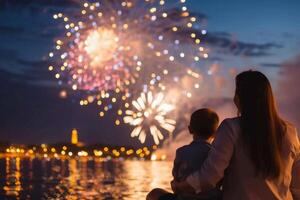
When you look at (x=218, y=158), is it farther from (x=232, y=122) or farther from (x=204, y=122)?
(x=204, y=122)

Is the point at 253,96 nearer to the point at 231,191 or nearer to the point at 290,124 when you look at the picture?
the point at 290,124

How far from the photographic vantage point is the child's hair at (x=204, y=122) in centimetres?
370

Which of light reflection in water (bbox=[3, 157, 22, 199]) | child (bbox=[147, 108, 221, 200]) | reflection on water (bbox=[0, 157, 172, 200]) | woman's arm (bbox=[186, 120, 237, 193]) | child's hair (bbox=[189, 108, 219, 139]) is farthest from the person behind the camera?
light reflection in water (bbox=[3, 157, 22, 199])

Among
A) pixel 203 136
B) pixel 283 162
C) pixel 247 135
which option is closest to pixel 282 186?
pixel 283 162

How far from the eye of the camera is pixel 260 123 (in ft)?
10.1

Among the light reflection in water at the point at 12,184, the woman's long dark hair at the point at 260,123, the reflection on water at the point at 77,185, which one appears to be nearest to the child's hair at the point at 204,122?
the woman's long dark hair at the point at 260,123

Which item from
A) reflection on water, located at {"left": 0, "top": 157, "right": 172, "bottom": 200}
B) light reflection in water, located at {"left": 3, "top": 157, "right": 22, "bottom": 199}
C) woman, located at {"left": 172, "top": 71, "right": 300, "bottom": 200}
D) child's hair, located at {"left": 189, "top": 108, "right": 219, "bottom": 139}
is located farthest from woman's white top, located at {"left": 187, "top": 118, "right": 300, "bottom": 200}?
light reflection in water, located at {"left": 3, "top": 157, "right": 22, "bottom": 199}

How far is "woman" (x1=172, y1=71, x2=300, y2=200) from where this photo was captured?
3.05 meters

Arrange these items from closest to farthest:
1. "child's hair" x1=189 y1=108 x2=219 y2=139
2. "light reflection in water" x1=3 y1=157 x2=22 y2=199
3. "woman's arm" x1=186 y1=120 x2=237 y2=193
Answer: "woman's arm" x1=186 y1=120 x2=237 y2=193 < "child's hair" x1=189 y1=108 x2=219 y2=139 < "light reflection in water" x1=3 y1=157 x2=22 y2=199

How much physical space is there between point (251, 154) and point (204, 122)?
68cm

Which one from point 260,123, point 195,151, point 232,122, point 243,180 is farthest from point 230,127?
point 195,151

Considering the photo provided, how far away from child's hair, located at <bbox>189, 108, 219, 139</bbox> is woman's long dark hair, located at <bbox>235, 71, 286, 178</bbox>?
0.52m

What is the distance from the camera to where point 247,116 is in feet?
10.2

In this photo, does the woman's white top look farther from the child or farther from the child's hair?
the child's hair
